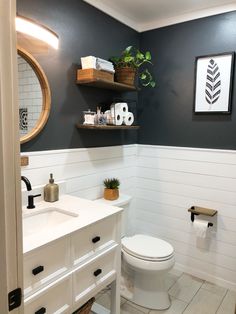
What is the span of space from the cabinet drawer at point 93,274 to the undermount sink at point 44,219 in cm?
31

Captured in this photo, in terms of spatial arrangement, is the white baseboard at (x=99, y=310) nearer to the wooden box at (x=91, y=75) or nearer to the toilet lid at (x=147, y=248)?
the toilet lid at (x=147, y=248)

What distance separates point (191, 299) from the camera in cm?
221

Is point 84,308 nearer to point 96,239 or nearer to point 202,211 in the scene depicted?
point 96,239

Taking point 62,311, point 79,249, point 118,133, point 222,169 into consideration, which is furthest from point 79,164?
point 222,169

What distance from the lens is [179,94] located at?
8.43ft

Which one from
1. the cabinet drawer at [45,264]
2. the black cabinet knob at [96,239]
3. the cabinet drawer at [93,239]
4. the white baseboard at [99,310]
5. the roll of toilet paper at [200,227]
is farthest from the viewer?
the roll of toilet paper at [200,227]

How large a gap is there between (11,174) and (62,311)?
1.09m

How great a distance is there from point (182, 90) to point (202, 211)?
117 cm

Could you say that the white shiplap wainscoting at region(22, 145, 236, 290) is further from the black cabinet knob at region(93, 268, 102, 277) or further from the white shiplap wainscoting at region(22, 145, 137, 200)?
the black cabinet knob at region(93, 268, 102, 277)

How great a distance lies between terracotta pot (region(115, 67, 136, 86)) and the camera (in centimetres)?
230

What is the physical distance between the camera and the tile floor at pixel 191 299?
2.08 metres

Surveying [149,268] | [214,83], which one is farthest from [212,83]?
[149,268]

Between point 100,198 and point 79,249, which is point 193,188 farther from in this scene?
point 79,249

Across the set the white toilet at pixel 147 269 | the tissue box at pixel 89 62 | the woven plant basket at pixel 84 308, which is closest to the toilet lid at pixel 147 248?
the white toilet at pixel 147 269
